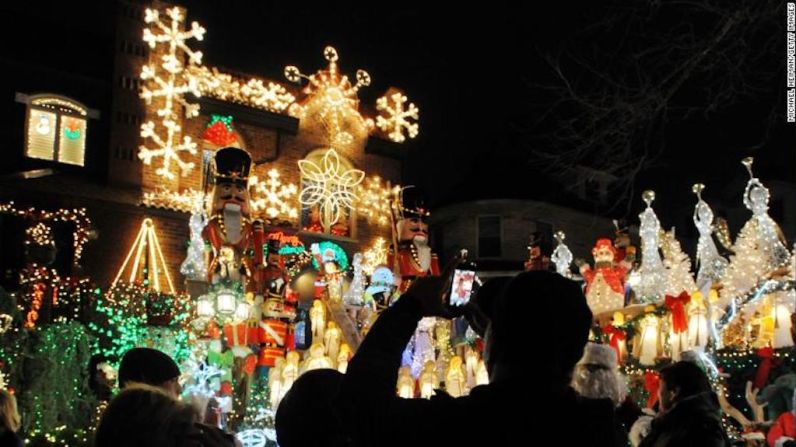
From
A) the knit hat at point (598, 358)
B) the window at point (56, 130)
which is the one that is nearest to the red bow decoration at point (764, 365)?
the knit hat at point (598, 358)

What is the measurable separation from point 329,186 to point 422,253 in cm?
412

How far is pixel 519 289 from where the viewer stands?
7.36ft

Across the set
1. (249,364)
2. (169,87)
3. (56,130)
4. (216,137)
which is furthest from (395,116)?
(249,364)

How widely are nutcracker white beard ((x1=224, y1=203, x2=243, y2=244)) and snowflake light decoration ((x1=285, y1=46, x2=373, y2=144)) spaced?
18.3 ft

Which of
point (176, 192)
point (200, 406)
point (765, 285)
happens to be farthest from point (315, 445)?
point (176, 192)

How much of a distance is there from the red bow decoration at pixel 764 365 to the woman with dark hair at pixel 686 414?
30.9ft

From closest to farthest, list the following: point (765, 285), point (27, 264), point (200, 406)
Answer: point (200, 406) → point (765, 285) → point (27, 264)

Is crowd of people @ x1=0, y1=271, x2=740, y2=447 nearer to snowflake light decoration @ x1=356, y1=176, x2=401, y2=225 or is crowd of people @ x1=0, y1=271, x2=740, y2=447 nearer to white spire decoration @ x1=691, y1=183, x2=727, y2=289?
white spire decoration @ x1=691, y1=183, x2=727, y2=289

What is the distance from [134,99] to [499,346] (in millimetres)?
16671

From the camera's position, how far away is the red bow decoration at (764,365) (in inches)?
506

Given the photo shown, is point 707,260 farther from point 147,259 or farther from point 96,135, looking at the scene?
point 96,135

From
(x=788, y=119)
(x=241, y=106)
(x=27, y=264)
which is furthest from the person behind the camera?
(x=241, y=106)

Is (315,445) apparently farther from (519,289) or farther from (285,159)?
(285,159)

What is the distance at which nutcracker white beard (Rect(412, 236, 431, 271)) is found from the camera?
17438mm
